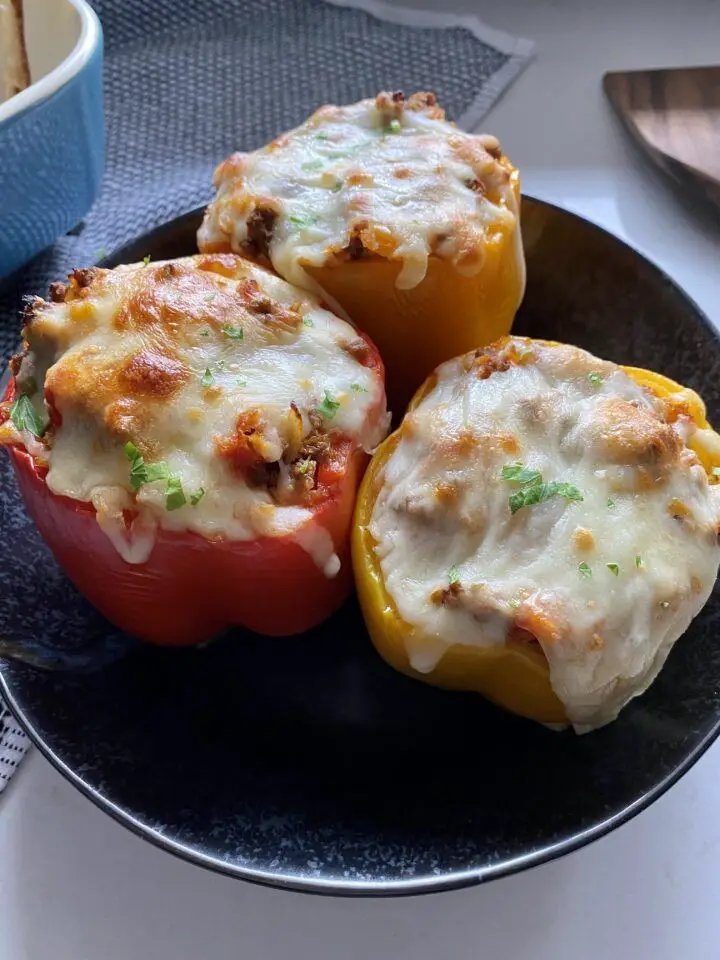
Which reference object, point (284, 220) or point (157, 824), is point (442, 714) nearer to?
point (157, 824)

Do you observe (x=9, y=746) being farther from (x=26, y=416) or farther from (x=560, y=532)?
(x=560, y=532)

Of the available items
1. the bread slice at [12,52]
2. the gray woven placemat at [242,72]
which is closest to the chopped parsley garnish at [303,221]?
the gray woven placemat at [242,72]

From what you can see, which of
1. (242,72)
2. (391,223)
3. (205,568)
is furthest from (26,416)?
(242,72)

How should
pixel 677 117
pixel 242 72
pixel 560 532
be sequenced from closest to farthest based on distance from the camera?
pixel 560 532 → pixel 677 117 → pixel 242 72

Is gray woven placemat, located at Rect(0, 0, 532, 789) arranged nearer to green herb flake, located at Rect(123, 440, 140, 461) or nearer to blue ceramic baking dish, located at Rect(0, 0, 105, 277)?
blue ceramic baking dish, located at Rect(0, 0, 105, 277)

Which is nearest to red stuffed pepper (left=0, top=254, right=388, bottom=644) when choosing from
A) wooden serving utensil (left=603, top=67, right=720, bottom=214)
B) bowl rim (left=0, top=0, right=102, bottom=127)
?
bowl rim (left=0, top=0, right=102, bottom=127)

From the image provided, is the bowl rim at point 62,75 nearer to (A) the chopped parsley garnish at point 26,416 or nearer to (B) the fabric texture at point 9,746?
(A) the chopped parsley garnish at point 26,416

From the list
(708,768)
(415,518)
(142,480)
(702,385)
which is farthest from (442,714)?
(702,385)
